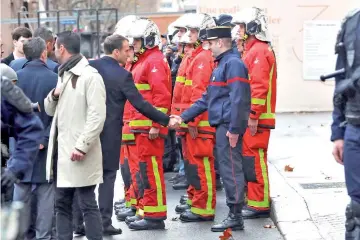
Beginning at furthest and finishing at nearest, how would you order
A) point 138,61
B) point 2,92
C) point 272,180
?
point 272,180 < point 138,61 < point 2,92

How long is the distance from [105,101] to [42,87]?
0.68 metres

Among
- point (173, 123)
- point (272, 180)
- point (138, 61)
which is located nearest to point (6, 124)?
point (173, 123)

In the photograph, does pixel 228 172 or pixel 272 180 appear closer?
pixel 228 172

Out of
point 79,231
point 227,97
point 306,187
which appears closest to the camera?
point 227,97

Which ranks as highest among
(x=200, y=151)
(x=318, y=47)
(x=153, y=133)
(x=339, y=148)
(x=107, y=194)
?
(x=339, y=148)

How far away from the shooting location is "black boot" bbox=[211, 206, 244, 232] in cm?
933

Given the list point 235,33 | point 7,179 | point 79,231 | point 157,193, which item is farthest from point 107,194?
point 7,179

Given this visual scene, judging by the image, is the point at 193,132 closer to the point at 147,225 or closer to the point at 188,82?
the point at 188,82

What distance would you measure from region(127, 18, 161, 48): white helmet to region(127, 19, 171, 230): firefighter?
1 cm

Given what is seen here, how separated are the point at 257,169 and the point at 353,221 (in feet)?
12.3

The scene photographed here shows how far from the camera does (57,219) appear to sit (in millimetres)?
8273

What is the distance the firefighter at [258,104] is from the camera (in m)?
9.62

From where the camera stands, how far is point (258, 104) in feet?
31.4

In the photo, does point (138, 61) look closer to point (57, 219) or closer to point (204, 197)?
point (204, 197)
